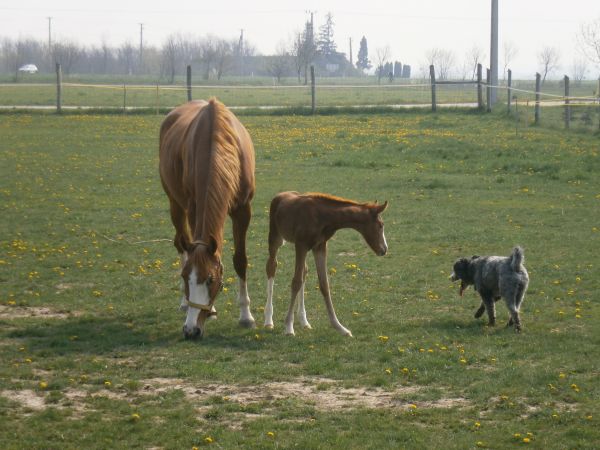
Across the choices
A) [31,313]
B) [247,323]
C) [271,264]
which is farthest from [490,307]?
[31,313]

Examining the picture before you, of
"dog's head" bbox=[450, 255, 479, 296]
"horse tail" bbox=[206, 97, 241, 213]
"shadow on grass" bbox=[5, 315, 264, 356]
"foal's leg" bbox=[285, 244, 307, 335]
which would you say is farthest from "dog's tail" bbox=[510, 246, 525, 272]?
"horse tail" bbox=[206, 97, 241, 213]

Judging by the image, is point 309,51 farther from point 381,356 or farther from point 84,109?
point 381,356

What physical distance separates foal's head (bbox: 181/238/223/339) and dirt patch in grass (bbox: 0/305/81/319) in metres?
2.22

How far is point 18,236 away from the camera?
14.3m

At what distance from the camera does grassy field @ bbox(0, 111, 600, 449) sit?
657 cm

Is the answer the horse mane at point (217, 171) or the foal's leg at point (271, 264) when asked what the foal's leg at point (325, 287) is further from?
the horse mane at point (217, 171)

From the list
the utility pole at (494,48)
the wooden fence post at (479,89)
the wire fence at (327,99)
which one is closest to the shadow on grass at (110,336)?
the wire fence at (327,99)

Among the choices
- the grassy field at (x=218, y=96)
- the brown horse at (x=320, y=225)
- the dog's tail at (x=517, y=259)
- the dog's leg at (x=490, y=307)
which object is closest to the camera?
the dog's tail at (x=517, y=259)

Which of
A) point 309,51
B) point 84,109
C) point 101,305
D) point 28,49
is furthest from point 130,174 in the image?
point 28,49

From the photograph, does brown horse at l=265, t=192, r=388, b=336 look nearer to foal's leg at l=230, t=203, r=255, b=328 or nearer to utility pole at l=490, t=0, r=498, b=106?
foal's leg at l=230, t=203, r=255, b=328

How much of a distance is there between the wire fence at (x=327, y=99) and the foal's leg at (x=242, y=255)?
64.9 feet

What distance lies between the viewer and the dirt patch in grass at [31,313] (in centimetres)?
988

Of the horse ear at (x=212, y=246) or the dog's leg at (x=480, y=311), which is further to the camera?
the dog's leg at (x=480, y=311)

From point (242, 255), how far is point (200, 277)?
6.20 feet
